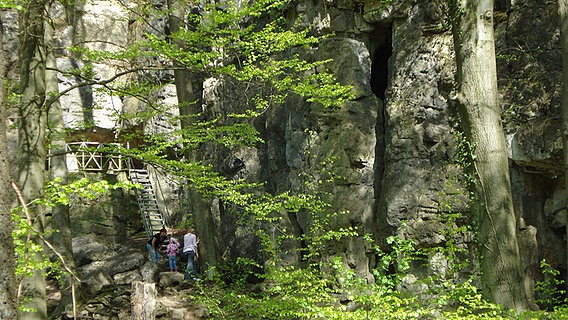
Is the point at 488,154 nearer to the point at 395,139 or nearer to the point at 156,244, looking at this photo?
the point at 395,139

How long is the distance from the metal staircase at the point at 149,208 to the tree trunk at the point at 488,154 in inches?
471

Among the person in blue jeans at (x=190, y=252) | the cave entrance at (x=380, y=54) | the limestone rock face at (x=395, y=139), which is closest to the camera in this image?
the limestone rock face at (x=395, y=139)

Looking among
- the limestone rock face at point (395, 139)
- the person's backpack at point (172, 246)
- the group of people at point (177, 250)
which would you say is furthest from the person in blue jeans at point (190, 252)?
the limestone rock face at point (395, 139)

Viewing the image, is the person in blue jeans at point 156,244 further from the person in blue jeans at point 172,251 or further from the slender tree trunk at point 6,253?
the slender tree trunk at point 6,253

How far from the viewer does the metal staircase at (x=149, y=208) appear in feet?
55.6

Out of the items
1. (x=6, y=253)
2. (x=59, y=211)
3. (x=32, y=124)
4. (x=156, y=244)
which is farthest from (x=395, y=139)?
(x=6, y=253)

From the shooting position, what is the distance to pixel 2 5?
238 inches

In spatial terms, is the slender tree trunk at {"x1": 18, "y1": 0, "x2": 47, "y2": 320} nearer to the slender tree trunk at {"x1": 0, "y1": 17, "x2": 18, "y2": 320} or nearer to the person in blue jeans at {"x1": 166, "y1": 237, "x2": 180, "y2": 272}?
the slender tree trunk at {"x1": 0, "y1": 17, "x2": 18, "y2": 320}

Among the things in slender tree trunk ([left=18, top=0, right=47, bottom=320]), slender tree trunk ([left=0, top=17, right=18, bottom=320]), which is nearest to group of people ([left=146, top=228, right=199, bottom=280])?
slender tree trunk ([left=18, top=0, right=47, bottom=320])

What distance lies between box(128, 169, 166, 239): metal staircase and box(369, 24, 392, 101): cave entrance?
7.65m

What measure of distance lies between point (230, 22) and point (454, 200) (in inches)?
227

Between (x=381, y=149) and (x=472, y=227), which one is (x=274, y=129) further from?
(x=472, y=227)

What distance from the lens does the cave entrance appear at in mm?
13844

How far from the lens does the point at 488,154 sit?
6.20m
